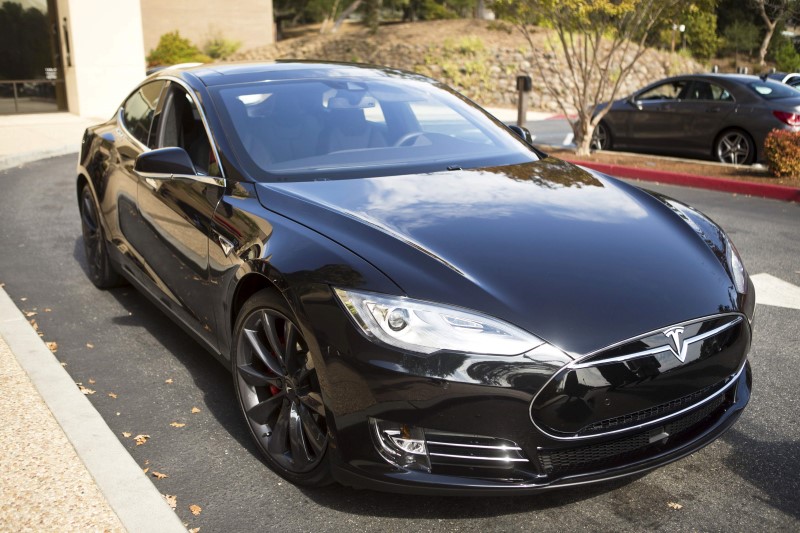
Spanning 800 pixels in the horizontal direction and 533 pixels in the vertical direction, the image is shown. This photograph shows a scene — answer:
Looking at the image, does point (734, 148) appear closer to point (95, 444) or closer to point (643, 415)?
point (643, 415)

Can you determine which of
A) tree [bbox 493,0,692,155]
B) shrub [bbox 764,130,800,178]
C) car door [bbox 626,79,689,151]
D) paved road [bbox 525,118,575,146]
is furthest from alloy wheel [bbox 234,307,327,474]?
paved road [bbox 525,118,575,146]

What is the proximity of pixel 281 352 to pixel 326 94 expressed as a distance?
1.84m

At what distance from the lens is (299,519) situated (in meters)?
3.28

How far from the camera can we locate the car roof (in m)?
4.88

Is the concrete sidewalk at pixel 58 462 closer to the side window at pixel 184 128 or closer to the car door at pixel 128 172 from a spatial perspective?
the car door at pixel 128 172

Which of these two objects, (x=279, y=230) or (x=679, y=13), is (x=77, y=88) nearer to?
(x=679, y=13)

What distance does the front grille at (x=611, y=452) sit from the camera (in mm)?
2984

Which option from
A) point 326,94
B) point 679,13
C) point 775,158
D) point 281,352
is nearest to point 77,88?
point 679,13

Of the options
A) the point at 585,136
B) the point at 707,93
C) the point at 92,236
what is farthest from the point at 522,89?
the point at 92,236

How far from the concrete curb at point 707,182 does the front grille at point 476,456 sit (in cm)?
735

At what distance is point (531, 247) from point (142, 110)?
10.7 ft

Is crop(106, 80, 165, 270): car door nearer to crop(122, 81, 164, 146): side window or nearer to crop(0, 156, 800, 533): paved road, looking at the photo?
crop(122, 81, 164, 146): side window

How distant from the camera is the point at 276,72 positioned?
5.02 metres

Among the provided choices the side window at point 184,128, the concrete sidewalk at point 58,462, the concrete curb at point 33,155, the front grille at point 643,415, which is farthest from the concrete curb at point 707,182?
the concrete curb at point 33,155
